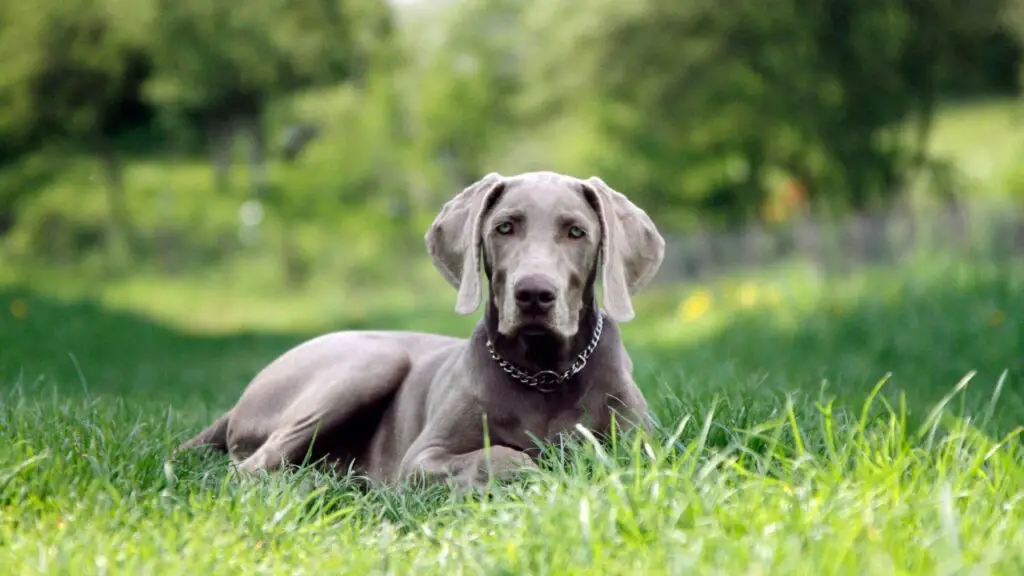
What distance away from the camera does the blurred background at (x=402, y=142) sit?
52.7ft

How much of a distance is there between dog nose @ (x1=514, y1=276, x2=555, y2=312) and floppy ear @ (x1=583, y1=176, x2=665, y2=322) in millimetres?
334

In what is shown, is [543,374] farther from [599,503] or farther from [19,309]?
[19,309]

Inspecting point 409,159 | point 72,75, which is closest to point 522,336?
point 72,75

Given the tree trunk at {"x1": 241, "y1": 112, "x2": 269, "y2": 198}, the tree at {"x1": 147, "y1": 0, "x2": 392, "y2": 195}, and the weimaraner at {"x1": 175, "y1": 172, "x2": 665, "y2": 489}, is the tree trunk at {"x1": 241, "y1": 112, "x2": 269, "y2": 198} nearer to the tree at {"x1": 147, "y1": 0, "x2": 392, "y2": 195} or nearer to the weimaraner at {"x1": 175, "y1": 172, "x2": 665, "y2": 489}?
the tree at {"x1": 147, "y1": 0, "x2": 392, "y2": 195}

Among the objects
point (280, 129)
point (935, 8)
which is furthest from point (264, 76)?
point (935, 8)

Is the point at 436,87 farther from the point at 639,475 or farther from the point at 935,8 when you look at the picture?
the point at 639,475

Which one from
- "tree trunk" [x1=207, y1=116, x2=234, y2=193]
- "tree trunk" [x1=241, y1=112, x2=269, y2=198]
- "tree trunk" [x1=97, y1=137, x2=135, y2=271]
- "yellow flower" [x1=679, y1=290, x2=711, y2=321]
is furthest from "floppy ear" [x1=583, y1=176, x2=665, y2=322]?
"tree trunk" [x1=207, y1=116, x2=234, y2=193]

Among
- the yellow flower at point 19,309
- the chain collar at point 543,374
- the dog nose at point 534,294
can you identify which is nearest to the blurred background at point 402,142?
the yellow flower at point 19,309

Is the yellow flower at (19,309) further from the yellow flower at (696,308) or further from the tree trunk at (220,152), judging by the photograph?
Answer: the tree trunk at (220,152)

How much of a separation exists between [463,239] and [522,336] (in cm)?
45

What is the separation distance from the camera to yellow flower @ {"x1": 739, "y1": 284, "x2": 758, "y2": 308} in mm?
12425

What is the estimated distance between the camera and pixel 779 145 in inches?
720

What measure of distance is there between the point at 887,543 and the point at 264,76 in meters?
17.8

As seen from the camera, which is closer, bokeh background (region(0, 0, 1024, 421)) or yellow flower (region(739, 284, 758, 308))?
yellow flower (region(739, 284, 758, 308))
